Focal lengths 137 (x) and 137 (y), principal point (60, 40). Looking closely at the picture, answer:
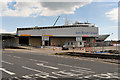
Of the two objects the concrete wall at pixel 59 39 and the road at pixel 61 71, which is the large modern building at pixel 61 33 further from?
the road at pixel 61 71

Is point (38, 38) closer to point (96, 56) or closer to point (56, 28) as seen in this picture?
point (56, 28)

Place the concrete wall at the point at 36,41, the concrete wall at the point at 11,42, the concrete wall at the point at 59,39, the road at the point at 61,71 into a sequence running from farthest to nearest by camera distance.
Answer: the concrete wall at the point at 36,41 → the concrete wall at the point at 11,42 → the concrete wall at the point at 59,39 → the road at the point at 61,71

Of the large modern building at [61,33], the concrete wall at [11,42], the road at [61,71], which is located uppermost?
the large modern building at [61,33]

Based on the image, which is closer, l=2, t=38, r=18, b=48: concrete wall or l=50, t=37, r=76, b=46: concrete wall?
l=50, t=37, r=76, b=46: concrete wall

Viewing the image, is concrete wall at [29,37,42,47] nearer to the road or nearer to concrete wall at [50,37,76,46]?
concrete wall at [50,37,76,46]

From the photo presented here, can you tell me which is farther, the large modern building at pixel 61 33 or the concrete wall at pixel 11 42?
the concrete wall at pixel 11 42

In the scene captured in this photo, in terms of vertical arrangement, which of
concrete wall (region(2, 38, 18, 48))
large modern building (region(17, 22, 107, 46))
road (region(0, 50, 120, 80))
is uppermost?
large modern building (region(17, 22, 107, 46))

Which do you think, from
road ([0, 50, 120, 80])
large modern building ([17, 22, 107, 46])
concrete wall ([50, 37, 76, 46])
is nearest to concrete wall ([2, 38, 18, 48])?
large modern building ([17, 22, 107, 46])

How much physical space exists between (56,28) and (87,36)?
15509mm

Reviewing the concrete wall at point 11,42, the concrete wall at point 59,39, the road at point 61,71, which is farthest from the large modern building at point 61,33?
the road at point 61,71

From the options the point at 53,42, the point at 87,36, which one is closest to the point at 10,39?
the point at 53,42

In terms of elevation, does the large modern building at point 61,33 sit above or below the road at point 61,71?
above

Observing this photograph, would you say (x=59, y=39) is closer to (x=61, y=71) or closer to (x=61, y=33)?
(x=61, y=33)

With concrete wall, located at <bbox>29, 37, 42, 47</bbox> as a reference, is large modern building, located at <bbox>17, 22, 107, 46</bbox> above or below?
above
